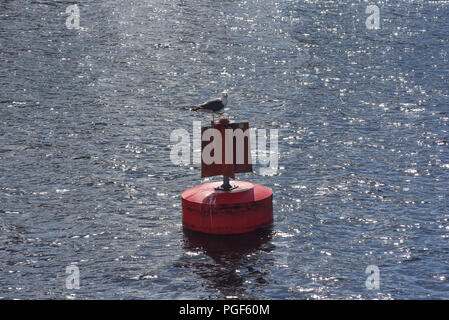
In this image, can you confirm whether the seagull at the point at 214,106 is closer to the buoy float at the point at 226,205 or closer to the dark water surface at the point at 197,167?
the buoy float at the point at 226,205

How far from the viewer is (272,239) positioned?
72.6ft

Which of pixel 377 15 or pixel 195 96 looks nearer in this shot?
pixel 195 96

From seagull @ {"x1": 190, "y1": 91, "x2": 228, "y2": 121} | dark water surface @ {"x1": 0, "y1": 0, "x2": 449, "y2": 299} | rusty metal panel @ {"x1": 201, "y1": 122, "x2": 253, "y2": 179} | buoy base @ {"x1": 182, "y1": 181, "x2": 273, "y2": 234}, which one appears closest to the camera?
dark water surface @ {"x1": 0, "y1": 0, "x2": 449, "y2": 299}

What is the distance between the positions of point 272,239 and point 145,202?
5.23 meters

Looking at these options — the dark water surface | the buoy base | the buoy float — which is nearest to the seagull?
the buoy float

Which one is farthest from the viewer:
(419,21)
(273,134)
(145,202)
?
(419,21)

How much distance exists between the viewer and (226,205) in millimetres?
21781

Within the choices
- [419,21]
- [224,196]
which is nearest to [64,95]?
[224,196]

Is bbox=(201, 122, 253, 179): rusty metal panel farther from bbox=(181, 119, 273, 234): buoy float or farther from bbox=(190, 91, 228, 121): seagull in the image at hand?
bbox=(190, 91, 228, 121): seagull

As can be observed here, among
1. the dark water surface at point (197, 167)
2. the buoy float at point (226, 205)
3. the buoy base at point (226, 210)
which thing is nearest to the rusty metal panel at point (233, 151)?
the buoy float at point (226, 205)

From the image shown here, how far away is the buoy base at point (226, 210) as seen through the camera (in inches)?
861

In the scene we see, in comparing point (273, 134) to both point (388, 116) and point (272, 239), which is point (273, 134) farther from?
point (272, 239)

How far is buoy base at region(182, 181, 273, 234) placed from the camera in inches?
861

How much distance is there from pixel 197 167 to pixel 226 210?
25.1 ft
